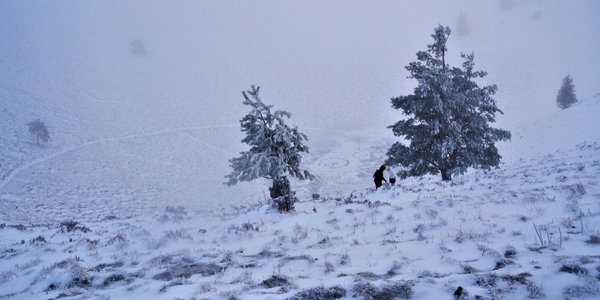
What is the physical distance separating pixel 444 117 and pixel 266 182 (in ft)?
87.5

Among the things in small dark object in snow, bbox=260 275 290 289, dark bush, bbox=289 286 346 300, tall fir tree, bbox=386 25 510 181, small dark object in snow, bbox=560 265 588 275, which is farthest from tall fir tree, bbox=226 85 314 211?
small dark object in snow, bbox=560 265 588 275

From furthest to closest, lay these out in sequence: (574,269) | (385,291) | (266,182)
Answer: (266,182) < (385,291) < (574,269)

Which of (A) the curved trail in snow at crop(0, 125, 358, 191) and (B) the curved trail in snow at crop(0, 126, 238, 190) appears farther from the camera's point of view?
(A) the curved trail in snow at crop(0, 125, 358, 191)

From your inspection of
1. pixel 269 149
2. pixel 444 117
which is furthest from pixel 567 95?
pixel 269 149

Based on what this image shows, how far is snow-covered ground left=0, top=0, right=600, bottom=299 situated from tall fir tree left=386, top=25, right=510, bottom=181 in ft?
4.17

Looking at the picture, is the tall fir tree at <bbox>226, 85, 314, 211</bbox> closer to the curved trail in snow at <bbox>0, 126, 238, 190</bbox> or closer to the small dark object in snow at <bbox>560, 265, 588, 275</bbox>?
the small dark object in snow at <bbox>560, 265, 588, 275</bbox>

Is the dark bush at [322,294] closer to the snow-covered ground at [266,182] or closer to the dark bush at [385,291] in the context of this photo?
the snow-covered ground at [266,182]

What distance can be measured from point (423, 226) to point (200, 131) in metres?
53.1

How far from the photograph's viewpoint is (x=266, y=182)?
42.1 meters

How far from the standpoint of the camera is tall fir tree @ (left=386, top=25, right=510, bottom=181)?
1798 cm

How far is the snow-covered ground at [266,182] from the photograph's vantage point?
6332 mm

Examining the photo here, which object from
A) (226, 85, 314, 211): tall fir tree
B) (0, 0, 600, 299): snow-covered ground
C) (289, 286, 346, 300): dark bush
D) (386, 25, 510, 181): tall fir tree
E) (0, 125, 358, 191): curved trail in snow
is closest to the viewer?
(289, 286, 346, 300): dark bush

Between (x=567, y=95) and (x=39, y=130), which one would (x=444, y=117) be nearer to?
(x=567, y=95)

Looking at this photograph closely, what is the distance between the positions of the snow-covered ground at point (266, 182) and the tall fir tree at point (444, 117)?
4.17ft
